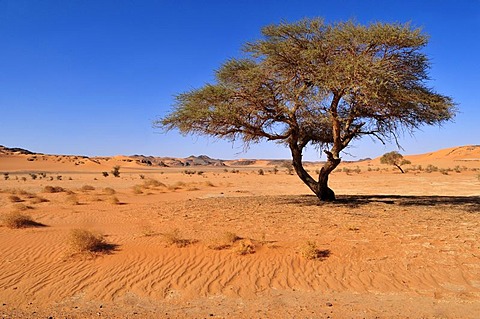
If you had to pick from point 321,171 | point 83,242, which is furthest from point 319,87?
point 83,242

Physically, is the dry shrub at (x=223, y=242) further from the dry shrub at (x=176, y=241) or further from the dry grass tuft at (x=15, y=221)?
the dry grass tuft at (x=15, y=221)

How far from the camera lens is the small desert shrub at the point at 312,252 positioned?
7.83 m

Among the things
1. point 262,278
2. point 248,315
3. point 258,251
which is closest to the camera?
point 248,315

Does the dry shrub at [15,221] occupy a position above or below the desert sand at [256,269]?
above

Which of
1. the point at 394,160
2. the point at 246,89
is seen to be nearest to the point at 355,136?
the point at 246,89

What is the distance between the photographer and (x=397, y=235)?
930 centimetres

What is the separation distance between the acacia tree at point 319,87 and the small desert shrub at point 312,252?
16.5ft

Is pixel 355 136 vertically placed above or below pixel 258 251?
above

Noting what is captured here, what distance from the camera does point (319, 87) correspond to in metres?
12.1

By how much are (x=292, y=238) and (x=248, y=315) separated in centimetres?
400

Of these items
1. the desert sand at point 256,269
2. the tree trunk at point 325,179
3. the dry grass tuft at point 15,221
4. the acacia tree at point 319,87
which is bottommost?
the desert sand at point 256,269

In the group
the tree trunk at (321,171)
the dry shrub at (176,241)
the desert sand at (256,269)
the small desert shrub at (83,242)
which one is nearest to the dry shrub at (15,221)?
the desert sand at (256,269)

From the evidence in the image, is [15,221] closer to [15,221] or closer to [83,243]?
[15,221]

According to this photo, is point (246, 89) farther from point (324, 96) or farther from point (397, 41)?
point (397, 41)
